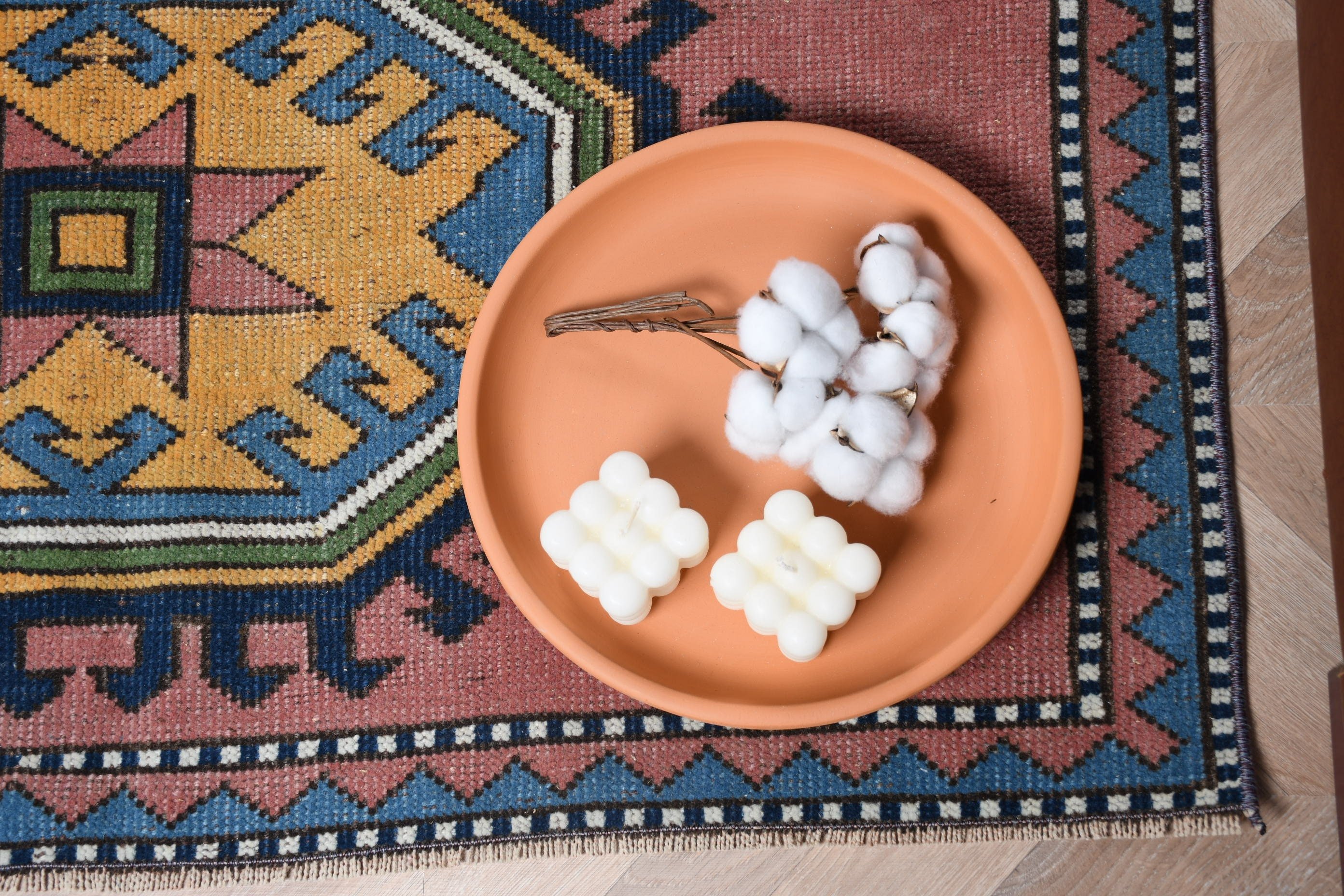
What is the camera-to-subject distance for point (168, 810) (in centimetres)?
98

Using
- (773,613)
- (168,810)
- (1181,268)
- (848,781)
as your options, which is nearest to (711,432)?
(773,613)

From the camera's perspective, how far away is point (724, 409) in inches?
36.8

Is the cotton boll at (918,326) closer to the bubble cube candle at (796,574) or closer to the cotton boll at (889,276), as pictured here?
the cotton boll at (889,276)

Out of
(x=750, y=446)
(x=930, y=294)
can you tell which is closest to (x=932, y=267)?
(x=930, y=294)

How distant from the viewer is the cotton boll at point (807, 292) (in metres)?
0.81

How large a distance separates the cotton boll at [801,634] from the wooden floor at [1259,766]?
0.28 metres

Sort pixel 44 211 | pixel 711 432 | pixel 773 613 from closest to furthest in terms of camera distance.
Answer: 1. pixel 773 613
2. pixel 711 432
3. pixel 44 211

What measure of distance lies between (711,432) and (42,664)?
788mm

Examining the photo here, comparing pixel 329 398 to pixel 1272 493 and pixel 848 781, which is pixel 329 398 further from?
pixel 1272 493

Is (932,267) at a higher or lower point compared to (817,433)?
higher

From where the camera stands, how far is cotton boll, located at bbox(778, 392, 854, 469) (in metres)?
0.82

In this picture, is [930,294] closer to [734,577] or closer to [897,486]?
[897,486]

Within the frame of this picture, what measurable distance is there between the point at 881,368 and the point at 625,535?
29 centimetres

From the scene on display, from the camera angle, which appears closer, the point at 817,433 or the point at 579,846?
the point at 817,433
